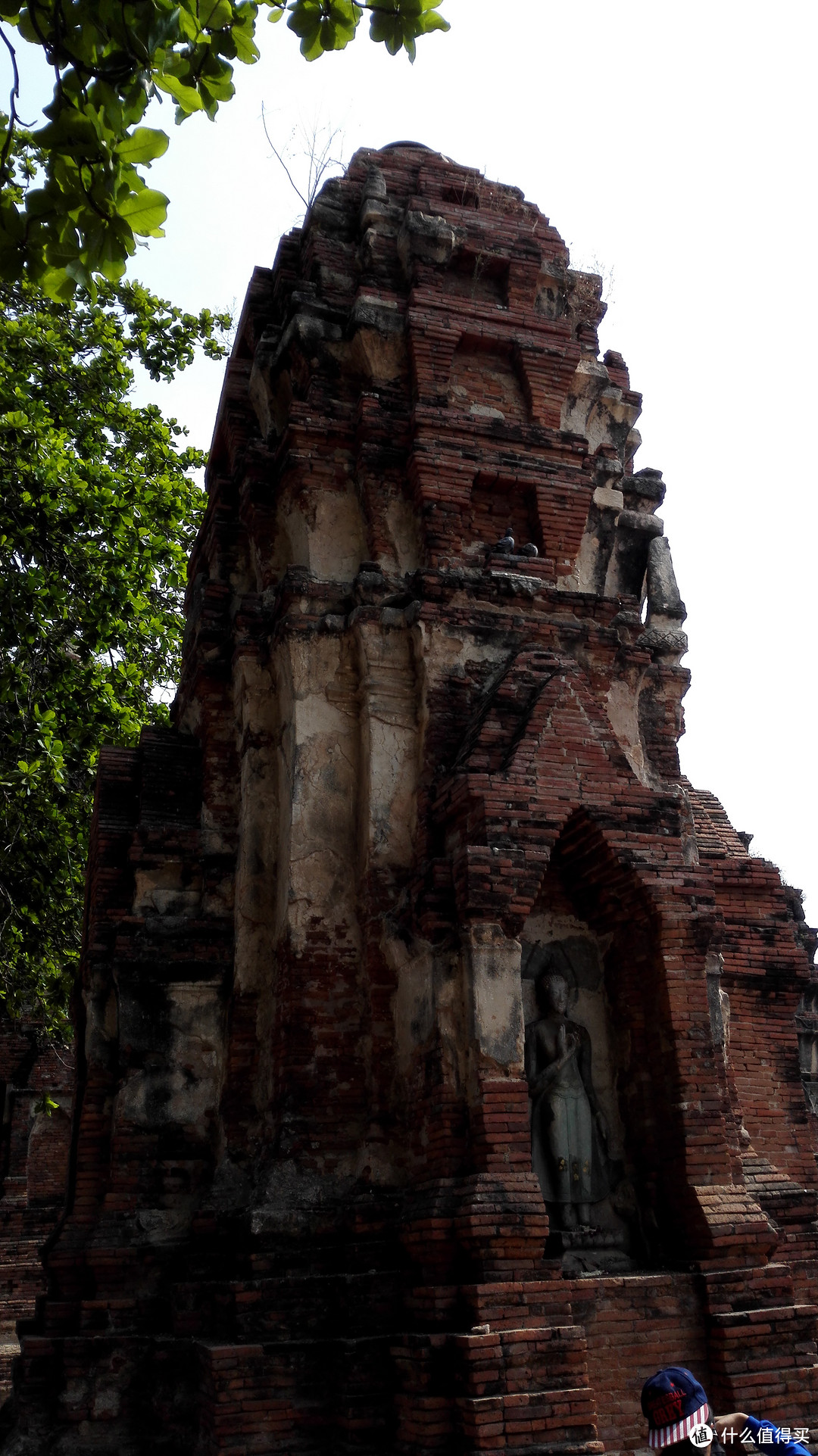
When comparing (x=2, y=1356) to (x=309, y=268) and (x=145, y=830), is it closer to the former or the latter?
(x=145, y=830)

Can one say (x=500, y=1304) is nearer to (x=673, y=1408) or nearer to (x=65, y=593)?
(x=673, y=1408)

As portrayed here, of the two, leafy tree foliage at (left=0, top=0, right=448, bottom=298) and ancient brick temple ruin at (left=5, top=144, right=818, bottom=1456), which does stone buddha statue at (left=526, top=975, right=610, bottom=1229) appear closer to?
ancient brick temple ruin at (left=5, top=144, right=818, bottom=1456)

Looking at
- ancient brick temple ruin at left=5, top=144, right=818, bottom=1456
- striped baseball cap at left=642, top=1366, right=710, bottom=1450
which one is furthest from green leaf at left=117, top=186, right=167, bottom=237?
striped baseball cap at left=642, top=1366, right=710, bottom=1450

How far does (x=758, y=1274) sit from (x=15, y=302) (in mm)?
12335

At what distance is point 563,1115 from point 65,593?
740cm

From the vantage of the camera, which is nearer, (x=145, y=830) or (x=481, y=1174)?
(x=481, y=1174)

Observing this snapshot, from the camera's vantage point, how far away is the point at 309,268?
9.70m

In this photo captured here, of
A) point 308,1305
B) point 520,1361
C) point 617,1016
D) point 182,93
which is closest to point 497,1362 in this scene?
point 520,1361

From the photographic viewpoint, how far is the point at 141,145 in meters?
4.25

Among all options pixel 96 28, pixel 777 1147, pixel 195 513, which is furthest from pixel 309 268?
pixel 777 1147

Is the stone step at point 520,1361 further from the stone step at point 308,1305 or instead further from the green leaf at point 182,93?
the green leaf at point 182,93

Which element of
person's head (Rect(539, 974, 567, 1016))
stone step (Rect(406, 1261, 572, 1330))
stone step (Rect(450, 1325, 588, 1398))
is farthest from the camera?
person's head (Rect(539, 974, 567, 1016))

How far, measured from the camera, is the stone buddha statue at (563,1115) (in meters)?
6.92

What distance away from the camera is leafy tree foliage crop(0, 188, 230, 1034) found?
37.9 feet
